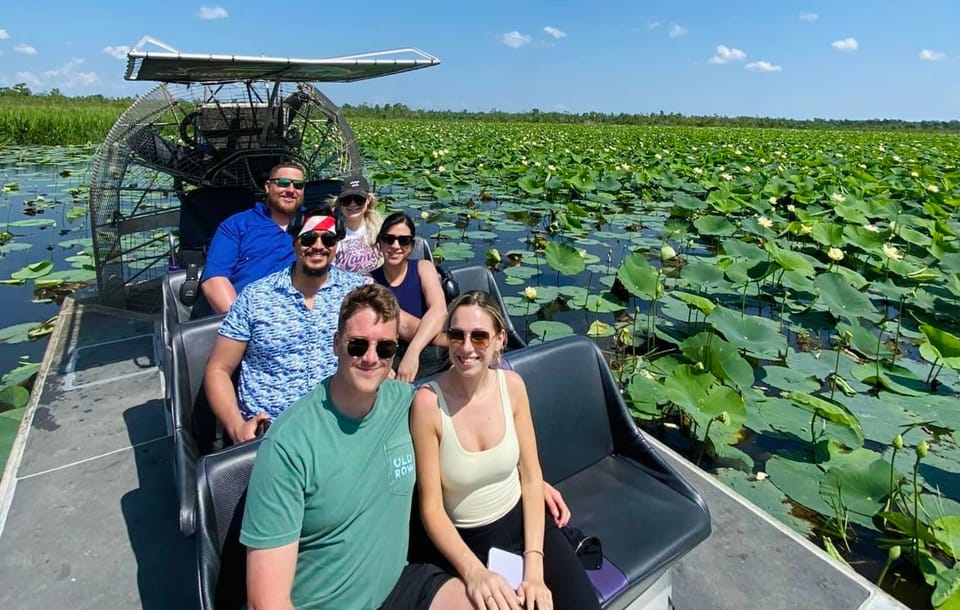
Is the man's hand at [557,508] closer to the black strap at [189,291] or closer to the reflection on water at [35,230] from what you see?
the black strap at [189,291]

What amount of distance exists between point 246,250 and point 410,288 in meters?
0.89

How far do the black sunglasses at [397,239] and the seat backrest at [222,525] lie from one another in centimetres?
129

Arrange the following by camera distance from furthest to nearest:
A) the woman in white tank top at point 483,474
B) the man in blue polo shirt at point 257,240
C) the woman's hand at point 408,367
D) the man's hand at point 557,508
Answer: the man in blue polo shirt at point 257,240, the woman's hand at point 408,367, the man's hand at point 557,508, the woman in white tank top at point 483,474

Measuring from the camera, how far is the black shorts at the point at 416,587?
4.36ft

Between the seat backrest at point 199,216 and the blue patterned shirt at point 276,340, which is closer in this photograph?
the blue patterned shirt at point 276,340

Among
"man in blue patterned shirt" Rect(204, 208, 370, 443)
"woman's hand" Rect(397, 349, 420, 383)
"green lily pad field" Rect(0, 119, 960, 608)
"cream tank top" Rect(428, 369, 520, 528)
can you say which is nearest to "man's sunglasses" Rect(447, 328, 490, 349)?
"cream tank top" Rect(428, 369, 520, 528)

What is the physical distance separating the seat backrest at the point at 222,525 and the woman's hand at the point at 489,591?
21.5 inches

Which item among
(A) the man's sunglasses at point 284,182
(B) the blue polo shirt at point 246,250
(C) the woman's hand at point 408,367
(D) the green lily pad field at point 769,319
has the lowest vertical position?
(D) the green lily pad field at point 769,319

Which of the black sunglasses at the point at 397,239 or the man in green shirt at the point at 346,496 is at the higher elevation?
the black sunglasses at the point at 397,239

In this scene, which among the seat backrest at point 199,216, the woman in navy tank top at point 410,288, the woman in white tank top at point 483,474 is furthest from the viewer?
the seat backrest at point 199,216

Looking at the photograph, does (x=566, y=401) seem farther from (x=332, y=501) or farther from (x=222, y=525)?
(x=222, y=525)

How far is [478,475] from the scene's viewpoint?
1.49 m

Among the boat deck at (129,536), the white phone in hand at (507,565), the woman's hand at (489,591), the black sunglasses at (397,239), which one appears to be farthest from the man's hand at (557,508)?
the black sunglasses at (397,239)

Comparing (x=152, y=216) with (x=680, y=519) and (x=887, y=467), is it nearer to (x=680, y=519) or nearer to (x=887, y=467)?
(x=680, y=519)
